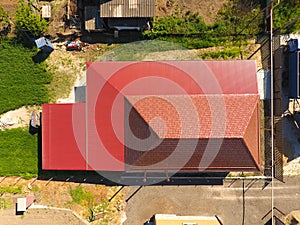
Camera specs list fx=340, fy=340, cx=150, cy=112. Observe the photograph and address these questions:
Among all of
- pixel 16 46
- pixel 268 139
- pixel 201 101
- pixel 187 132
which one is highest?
pixel 16 46

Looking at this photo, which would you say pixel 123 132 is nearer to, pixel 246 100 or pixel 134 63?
pixel 134 63

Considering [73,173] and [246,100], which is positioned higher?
[246,100]

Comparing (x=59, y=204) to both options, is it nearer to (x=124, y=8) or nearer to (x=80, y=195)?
(x=80, y=195)

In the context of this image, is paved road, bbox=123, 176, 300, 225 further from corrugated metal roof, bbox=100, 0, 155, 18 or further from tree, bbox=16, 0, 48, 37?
tree, bbox=16, 0, 48, 37

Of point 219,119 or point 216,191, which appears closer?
point 219,119

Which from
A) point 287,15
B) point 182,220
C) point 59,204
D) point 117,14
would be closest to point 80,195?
point 59,204

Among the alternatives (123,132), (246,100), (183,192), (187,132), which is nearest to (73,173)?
(123,132)

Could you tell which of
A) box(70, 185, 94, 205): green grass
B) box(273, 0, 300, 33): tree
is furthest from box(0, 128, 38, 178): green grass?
box(273, 0, 300, 33): tree
